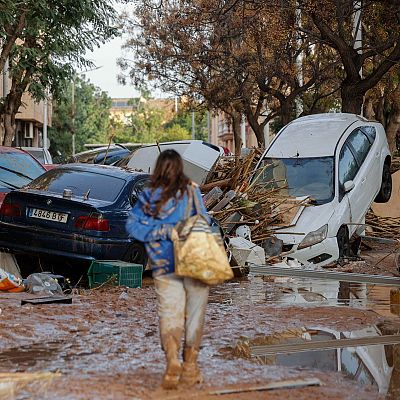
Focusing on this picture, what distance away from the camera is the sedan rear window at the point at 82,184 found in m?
12.7

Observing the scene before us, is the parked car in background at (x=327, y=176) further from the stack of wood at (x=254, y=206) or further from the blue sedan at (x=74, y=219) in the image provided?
the blue sedan at (x=74, y=219)

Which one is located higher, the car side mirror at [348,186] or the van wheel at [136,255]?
the car side mirror at [348,186]

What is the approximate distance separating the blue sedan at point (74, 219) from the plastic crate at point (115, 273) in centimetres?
20

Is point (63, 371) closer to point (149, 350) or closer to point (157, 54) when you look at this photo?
point (149, 350)

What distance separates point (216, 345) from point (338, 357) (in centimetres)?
106

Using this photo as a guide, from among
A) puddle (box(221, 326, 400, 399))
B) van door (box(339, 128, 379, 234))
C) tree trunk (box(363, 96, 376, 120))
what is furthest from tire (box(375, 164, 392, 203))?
tree trunk (box(363, 96, 376, 120))

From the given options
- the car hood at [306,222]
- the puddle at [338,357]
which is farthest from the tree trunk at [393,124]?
the puddle at [338,357]

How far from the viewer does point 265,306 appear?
416 inches

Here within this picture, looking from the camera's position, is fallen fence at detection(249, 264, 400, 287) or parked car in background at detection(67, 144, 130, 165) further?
parked car in background at detection(67, 144, 130, 165)

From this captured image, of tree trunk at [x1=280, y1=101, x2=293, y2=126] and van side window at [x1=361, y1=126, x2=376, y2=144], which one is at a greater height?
tree trunk at [x1=280, y1=101, x2=293, y2=126]

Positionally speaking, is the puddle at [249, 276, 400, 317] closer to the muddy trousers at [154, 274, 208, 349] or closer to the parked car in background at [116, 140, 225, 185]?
the muddy trousers at [154, 274, 208, 349]

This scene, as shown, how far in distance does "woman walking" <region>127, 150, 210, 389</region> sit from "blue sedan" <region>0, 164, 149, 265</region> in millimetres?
5722

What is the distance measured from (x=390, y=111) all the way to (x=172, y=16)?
30.1 ft

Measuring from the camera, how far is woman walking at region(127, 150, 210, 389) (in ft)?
20.3
